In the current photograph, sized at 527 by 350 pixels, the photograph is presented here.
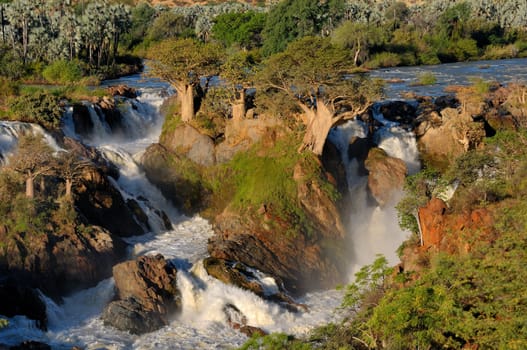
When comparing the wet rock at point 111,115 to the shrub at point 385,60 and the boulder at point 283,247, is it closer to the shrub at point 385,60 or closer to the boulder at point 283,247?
the boulder at point 283,247

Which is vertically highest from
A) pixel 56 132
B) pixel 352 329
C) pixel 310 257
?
pixel 56 132

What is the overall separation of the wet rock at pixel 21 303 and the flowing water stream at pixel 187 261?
0.45m

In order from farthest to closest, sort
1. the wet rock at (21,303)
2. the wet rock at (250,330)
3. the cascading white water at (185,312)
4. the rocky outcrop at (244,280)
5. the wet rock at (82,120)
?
the wet rock at (82,120), the rocky outcrop at (244,280), the wet rock at (250,330), the wet rock at (21,303), the cascading white water at (185,312)

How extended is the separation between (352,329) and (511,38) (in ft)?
334

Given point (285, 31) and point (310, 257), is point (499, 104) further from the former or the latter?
point (285, 31)

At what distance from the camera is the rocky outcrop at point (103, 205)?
3150 centimetres

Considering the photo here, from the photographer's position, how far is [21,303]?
24375 millimetres

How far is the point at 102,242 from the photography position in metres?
29.4

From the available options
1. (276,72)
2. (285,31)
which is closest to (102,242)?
(276,72)

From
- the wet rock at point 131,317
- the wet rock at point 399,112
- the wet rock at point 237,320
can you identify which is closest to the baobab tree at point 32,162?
the wet rock at point 131,317

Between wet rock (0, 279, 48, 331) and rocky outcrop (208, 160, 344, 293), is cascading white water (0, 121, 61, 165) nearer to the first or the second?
wet rock (0, 279, 48, 331)

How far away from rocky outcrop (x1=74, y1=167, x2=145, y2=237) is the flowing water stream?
3.00 ft

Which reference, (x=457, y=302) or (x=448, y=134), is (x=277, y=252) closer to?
(x=457, y=302)

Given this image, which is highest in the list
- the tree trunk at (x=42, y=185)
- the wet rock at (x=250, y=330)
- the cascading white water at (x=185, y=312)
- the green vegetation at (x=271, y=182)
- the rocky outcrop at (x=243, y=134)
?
the rocky outcrop at (x=243, y=134)
